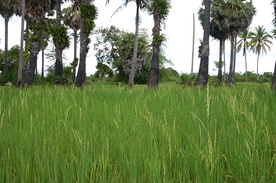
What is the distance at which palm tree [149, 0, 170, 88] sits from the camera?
69.9 ft

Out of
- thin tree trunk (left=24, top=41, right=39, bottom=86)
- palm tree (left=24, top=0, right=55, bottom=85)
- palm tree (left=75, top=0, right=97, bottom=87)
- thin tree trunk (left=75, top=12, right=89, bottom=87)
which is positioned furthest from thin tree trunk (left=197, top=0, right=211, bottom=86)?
thin tree trunk (left=24, top=41, right=39, bottom=86)

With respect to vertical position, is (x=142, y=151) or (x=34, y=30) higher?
(x=34, y=30)

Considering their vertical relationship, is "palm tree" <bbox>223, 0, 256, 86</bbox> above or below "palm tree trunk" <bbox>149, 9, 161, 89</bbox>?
above

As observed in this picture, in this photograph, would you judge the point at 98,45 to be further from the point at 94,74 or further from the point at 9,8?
the point at 9,8

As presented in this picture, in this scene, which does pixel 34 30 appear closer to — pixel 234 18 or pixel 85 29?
pixel 85 29

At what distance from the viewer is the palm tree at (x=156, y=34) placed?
Result: 21297 mm

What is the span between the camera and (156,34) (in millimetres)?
21719

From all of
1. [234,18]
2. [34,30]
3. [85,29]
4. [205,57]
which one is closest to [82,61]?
[85,29]

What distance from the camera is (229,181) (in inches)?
83.4

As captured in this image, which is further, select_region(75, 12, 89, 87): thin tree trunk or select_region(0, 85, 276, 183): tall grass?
select_region(75, 12, 89, 87): thin tree trunk

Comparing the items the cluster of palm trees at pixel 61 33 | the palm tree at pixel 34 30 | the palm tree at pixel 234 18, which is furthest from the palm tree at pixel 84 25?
the palm tree at pixel 234 18

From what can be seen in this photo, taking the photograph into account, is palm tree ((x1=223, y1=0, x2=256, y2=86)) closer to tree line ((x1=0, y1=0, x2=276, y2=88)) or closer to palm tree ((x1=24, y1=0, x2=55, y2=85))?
tree line ((x1=0, y1=0, x2=276, y2=88))

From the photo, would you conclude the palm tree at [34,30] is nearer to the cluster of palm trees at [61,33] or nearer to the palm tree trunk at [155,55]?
the cluster of palm trees at [61,33]

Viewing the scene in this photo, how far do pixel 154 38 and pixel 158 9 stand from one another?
2.35m
